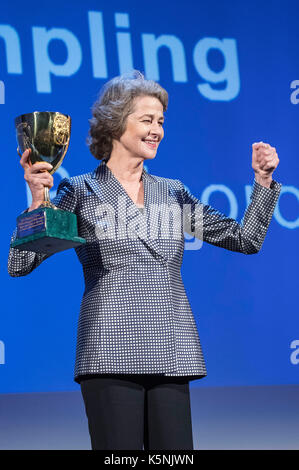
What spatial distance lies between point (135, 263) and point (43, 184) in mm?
252

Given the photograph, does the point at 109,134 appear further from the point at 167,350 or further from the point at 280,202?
the point at 280,202

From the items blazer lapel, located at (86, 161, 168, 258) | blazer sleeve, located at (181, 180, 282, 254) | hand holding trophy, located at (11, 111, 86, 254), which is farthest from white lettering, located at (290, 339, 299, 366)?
hand holding trophy, located at (11, 111, 86, 254)

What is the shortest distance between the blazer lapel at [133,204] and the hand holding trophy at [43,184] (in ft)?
0.34

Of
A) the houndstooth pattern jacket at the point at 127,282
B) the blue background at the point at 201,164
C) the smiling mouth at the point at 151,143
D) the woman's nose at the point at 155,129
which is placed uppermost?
the blue background at the point at 201,164

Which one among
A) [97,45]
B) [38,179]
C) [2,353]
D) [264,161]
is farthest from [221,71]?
[38,179]

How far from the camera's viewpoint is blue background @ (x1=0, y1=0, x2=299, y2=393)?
4.05 metres

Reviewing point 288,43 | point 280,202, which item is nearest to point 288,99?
point 288,43

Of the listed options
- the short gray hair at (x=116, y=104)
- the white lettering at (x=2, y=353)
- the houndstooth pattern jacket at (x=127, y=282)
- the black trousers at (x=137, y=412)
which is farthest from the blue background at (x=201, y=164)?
the black trousers at (x=137, y=412)

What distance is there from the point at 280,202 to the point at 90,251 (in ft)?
9.63

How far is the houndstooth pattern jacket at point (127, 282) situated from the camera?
5.07ft

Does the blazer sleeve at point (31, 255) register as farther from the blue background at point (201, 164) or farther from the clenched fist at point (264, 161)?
the blue background at point (201, 164)

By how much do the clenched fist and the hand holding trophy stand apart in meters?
0.43

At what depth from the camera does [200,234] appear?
1.81 metres


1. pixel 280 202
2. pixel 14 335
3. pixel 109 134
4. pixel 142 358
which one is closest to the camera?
pixel 142 358
